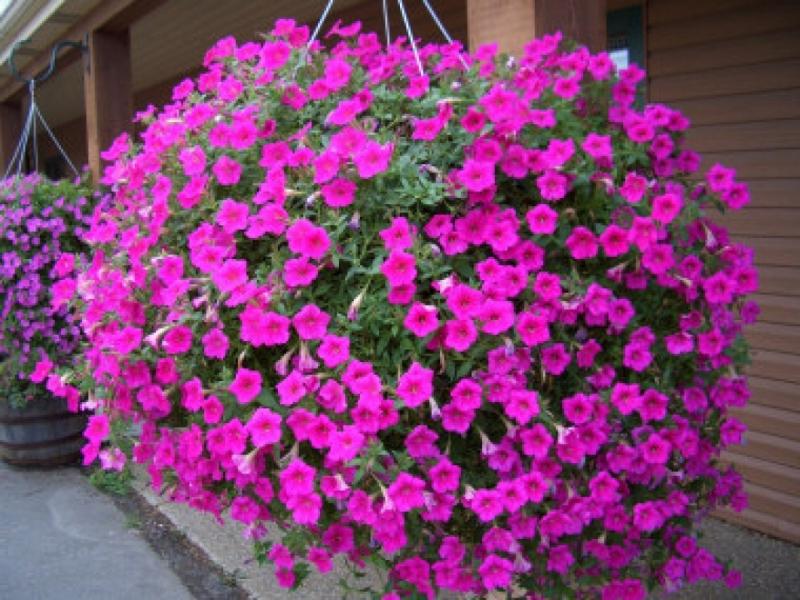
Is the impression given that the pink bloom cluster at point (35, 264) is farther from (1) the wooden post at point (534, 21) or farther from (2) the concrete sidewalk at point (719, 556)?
(1) the wooden post at point (534, 21)

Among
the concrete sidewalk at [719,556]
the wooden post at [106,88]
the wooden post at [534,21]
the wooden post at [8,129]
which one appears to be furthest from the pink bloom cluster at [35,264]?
the wooden post at [8,129]

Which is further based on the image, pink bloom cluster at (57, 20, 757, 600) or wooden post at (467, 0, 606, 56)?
wooden post at (467, 0, 606, 56)

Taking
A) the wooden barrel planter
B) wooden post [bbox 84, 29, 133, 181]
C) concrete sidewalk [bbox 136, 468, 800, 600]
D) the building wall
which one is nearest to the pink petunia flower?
concrete sidewalk [bbox 136, 468, 800, 600]

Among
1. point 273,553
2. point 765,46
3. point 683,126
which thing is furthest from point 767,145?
point 273,553

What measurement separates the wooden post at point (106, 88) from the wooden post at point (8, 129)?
4.00 metres

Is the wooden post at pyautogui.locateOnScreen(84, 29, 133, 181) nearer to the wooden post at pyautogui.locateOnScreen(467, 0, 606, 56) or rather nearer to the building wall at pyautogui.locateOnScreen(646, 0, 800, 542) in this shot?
the building wall at pyautogui.locateOnScreen(646, 0, 800, 542)

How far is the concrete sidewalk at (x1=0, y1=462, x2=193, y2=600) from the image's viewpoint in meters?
3.36

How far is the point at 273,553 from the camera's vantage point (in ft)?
5.17

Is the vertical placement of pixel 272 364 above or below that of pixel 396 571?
above

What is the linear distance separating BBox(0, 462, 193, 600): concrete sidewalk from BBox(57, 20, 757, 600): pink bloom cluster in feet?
6.46

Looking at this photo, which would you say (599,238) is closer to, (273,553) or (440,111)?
(440,111)

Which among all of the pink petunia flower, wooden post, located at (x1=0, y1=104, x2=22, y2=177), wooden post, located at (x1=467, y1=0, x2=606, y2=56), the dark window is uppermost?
wooden post, located at (x1=0, y1=104, x2=22, y2=177)

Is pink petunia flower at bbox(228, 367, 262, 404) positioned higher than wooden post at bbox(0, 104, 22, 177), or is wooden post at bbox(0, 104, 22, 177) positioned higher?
wooden post at bbox(0, 104, 22, 177)

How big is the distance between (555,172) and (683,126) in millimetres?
356
